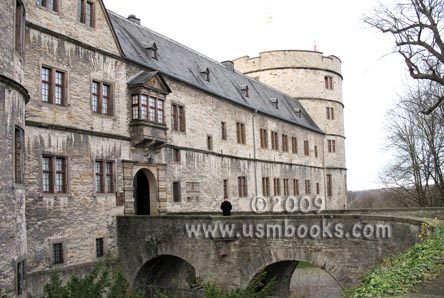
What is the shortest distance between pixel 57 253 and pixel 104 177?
3.36 m

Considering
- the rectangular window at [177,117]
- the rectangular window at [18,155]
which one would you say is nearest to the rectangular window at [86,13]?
the rectangular window at [177,117]

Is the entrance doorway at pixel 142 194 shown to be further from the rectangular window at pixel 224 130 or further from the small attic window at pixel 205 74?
the small attic window at pixel 205 74

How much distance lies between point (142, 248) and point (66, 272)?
118 inches

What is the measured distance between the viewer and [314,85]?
42.6 metres

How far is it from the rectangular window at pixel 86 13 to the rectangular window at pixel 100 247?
314 inches

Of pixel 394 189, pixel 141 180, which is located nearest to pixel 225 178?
pixel 141 180

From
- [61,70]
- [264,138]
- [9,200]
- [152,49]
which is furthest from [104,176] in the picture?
[264,138]

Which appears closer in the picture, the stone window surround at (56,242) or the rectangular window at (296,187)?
the stone window surround at (56,242)

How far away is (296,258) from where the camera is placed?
50.9 feet

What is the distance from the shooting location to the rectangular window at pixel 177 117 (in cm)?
2276

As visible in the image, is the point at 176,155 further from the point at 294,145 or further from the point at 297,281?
the point at 294,145

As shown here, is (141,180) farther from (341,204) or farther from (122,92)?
(341,204)

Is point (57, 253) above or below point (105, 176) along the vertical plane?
below

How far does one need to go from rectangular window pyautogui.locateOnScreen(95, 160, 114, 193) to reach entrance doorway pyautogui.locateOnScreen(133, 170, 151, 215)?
307cm
